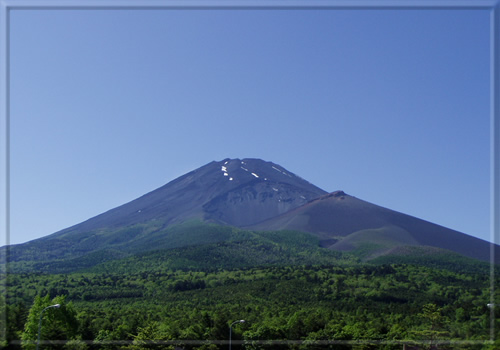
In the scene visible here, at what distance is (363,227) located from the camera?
6912 cm

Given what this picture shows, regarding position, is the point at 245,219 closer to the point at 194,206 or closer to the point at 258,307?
the point at 194,206

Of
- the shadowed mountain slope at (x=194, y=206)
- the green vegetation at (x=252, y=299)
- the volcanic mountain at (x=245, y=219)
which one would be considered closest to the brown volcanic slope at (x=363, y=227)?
the volcanic mountain at (x=245, y=219)

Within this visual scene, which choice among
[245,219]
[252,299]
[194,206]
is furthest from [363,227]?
[252,299]

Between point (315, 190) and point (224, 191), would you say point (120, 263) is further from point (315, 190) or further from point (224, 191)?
point (315, 190)

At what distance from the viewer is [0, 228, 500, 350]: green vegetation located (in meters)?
19.2

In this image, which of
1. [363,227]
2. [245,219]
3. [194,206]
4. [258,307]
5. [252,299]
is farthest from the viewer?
[245,219]

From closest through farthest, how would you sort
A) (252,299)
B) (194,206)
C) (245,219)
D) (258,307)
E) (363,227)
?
(258,307), (252,299), (363,227), (194,206), (245,219)

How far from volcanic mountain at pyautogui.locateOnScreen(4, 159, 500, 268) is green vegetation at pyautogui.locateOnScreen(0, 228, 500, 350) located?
525cm

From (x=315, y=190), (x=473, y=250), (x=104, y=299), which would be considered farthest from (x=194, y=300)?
(x=315, y=190)

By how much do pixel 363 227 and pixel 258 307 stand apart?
131 ft

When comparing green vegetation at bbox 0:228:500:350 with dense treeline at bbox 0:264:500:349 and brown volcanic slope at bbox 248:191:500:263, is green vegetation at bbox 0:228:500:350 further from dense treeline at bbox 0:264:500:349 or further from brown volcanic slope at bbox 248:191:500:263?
brown volcanic slope at bbox 248:191:500:263

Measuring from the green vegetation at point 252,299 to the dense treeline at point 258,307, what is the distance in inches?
3.1

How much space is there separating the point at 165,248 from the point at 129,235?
39.1 feet

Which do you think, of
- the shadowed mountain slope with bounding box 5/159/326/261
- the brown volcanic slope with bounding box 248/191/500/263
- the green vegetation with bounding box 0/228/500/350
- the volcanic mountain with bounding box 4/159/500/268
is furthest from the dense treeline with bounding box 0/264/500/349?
the brown volcanic slope with bounding box 248/191/500/263
